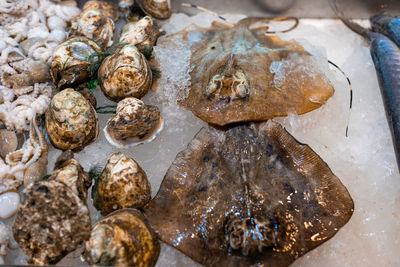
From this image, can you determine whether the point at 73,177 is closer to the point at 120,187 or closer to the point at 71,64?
the point at 120,187

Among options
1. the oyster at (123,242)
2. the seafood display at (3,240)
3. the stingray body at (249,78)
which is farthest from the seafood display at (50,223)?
the stingray body at (249,78)

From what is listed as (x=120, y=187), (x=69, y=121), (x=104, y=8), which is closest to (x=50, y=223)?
(x=120, y=187)

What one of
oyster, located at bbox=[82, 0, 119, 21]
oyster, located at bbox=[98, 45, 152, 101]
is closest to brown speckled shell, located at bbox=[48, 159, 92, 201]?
oyster, located at bbox=[98, 45, 152, 101]

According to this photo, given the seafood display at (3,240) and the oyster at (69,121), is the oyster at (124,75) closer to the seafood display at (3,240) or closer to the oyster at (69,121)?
the oyster at (69,121)

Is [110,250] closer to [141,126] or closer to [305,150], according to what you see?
[141,126]

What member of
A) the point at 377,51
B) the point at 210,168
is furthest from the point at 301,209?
the point at 377,51

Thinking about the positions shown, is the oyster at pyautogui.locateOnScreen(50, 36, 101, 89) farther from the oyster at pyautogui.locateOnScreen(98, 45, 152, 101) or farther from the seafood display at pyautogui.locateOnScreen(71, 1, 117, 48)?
the seafood display at pyautogui.locateOnScreen(71, 1, 117, 48)
